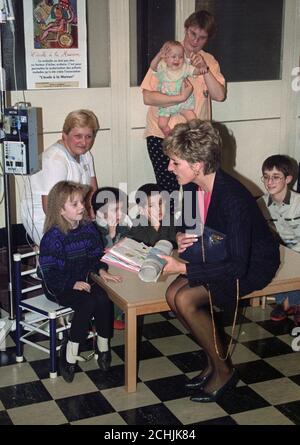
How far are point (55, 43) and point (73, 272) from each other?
1.38m

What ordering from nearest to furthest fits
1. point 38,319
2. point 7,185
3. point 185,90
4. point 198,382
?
point 198,382, point 38,319, point 7,185, point 185,90

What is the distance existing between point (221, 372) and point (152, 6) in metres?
2.17

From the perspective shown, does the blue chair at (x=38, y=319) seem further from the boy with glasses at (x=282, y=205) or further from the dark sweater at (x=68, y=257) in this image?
the boy with glasses at (x=282, y=205)

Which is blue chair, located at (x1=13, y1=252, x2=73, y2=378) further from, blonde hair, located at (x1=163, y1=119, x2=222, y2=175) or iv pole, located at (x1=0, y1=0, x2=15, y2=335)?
blonde hair, located at (x1=163, y1=119, x2=222, y2=175)

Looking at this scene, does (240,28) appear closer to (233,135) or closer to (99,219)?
(233,135)

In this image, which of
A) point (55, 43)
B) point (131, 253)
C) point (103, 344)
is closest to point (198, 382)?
point (103, 344)

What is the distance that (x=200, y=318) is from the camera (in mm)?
3002

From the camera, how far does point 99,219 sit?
3.68 m

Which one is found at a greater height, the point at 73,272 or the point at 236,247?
the point at 236,247

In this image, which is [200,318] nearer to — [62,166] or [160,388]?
[160,388]

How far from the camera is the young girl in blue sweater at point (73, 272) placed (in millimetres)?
3182

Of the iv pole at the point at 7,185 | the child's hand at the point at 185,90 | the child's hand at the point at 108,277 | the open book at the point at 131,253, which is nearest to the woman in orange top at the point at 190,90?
the child's hand at the point at 185,90

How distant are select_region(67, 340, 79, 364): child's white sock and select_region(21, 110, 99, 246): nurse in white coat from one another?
764 mm

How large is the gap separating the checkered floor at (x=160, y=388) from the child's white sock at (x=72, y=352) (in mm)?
93
